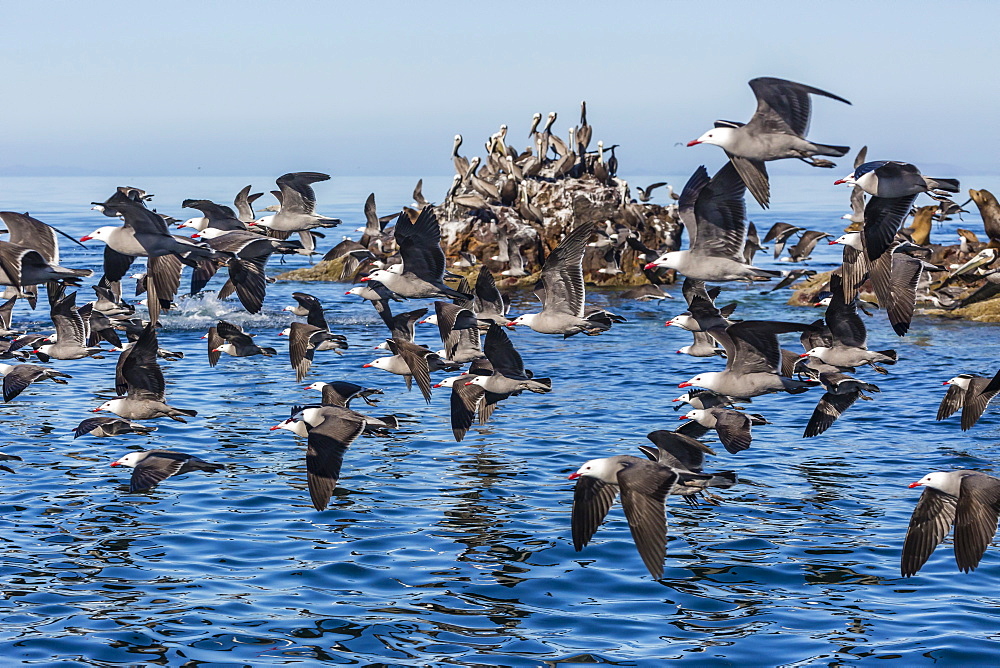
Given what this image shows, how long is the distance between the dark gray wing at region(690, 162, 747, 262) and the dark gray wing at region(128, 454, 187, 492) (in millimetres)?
7070

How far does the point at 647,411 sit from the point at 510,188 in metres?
21.5

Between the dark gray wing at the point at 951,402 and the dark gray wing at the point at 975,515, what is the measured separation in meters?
6.36

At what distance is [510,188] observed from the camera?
133ft

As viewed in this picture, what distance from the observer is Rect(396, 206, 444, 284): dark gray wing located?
1462cm

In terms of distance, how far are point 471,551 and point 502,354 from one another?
3.07 metres

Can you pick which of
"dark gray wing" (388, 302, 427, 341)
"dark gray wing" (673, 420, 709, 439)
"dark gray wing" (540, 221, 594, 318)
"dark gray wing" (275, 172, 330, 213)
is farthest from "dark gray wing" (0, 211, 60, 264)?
"dark gray wing" (673, 420, 709, 439)

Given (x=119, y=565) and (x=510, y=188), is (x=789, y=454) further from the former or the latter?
(x=510, y=188)

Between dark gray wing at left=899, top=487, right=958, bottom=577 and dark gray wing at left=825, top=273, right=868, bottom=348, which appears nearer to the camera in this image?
dark gray wing at left=899, top=487, right=958, bottom=577

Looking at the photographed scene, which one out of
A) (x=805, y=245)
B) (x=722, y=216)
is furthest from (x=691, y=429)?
(x=805, y=245)

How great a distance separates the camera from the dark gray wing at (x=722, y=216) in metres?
12.4

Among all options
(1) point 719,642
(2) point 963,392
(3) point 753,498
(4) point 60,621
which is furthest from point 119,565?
(2) point 963,392

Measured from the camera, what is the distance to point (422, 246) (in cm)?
1491

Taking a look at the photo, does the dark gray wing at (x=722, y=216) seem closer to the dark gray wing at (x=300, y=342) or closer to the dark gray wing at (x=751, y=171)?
the dark gray wing at (x=751, y=171)

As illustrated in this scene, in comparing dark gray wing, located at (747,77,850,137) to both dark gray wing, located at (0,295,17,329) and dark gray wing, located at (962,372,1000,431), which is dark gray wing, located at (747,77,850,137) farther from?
dark gray wing, located at (0,295,17,329)
